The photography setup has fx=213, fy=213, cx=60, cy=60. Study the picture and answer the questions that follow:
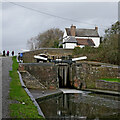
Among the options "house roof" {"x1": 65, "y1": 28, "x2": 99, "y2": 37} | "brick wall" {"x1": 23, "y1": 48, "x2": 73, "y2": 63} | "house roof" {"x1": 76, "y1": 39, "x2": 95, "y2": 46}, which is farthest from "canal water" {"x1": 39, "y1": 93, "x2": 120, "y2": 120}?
"house roof" {"x1": 65, "y1": 28, "x2": 99, "y2": 37}

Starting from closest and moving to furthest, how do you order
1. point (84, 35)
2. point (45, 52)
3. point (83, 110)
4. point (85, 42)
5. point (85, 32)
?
point (83, 110) → point (45, 52) → point (85, 42) → point (84, 35) → point (85, 32)

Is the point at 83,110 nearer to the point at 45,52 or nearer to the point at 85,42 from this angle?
the point at 45,52

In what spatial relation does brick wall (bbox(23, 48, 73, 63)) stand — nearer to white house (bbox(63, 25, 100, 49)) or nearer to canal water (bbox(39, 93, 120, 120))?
white house (bbox(63, 25, 100, 49))

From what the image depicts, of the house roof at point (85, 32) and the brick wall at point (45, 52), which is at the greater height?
the house roof at point (85, 32)

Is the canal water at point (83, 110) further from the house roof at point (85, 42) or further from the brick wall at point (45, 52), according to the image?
the house roof at point (85, 42)

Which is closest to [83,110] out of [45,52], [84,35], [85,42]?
[45,52]

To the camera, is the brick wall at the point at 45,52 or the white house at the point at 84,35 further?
the white house at the point at 84,35

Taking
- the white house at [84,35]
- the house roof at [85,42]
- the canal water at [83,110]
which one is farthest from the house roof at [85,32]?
the canal water at [83,110]

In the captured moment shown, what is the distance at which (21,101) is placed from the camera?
9258 mm

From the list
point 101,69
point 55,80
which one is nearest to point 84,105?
point 55,80

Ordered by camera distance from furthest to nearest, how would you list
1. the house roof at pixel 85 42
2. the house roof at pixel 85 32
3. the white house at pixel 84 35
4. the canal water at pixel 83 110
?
1. the house roof at pixel 85 32
2. the white house at pixel 84 35
3. the house roof at pixel 85 42
4. the canal water at pixel 83 110

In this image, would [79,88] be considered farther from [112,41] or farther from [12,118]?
[12,118]

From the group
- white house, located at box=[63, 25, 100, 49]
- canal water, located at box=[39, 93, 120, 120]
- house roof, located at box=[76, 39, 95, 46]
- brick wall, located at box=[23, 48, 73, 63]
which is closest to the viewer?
canal water, located at box=[39, 93, 120, 120]

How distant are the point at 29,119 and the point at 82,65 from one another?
15.6 m
